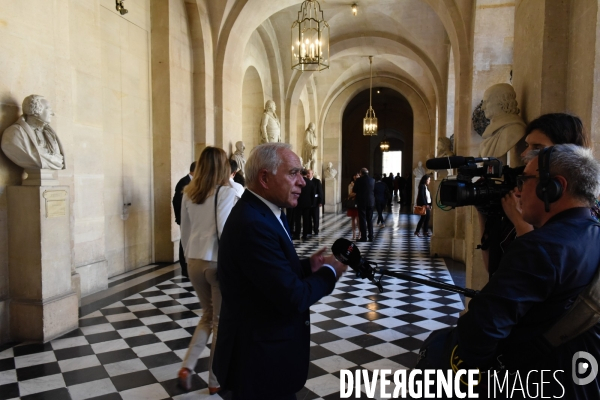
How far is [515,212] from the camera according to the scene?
5.60 ft

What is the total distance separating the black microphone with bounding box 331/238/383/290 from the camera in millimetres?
1627

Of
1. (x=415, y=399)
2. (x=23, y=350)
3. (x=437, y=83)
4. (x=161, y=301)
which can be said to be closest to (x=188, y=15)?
(x=161, y=301)

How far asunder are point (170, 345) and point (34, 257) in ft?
4.79

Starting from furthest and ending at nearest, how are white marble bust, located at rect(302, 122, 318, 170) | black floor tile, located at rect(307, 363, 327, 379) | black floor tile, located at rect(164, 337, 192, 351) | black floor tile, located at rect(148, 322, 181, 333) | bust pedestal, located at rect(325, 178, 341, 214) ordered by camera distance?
bust pedestal, located at rect(325, 178, 341, 214)
white marble bust, located at rect(302, 122, 318, 170)
black floor tile, located at rect(148, 322, 181, 333)
black floor tile, located at rect(164, 337, 192, 351)
black floor tile, located at rect(307, 363, 327, 379)

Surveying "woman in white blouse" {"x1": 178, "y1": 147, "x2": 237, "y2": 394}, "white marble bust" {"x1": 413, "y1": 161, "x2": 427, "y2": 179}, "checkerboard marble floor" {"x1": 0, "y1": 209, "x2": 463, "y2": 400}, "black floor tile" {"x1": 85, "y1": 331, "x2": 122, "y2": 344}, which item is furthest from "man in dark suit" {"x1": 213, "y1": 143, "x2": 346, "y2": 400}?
"white marble bust" {"x1": 413, "y1": 161, "x2": 427, "y2": 179}

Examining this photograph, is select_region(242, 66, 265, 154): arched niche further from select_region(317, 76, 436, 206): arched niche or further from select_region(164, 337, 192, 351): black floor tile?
select_region(164, 337, 192, 351): black floor tile

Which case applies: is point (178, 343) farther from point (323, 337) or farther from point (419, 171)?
point (419, 171)

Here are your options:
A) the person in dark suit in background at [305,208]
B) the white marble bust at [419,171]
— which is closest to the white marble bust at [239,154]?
the person in dark suit in background at [305,208]

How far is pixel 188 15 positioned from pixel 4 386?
23.2ft

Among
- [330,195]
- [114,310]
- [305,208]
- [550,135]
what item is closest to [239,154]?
[305,208]

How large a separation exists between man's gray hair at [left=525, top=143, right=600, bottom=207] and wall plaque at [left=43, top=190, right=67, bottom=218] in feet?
13.0

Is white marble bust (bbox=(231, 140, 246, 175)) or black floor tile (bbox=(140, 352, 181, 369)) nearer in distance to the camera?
black floor tile (bbox=(140, 352, 181, 369))

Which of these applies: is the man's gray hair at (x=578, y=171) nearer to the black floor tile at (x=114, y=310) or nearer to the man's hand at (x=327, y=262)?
the man's hand at (x=327, y=262)

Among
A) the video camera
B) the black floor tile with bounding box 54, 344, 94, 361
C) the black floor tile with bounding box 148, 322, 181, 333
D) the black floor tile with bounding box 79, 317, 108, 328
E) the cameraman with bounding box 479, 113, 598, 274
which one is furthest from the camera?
the black floor tile with bounding box 79, 317, 108, 328
